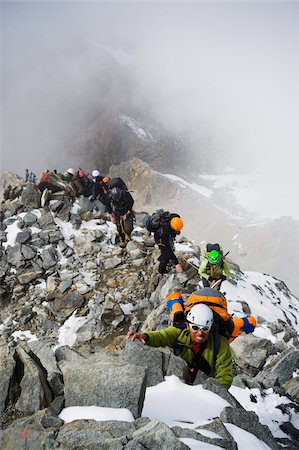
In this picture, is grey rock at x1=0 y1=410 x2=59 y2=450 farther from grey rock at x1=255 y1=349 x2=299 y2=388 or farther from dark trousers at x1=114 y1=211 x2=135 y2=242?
dark trousers at x1=114 y1=211 x2=135 y2=242

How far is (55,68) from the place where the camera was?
305 ft

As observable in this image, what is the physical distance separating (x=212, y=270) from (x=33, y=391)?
7.27 meters

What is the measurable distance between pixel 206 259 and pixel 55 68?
9874 centimetres

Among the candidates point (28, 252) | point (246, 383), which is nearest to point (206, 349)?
point (246, 383)

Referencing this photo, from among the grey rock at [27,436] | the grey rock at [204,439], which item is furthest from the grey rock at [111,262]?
the grey rock at [204,439]

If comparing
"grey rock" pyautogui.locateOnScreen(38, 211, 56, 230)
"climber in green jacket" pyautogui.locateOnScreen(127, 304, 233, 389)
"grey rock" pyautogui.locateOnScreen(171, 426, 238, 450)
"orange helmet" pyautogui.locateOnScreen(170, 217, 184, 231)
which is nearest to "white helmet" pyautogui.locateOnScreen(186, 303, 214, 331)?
"climber in green jacket" pyautogui.locateOnScreen(127, 304, 233, 389)

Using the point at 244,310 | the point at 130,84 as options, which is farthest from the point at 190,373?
the point at 130,84

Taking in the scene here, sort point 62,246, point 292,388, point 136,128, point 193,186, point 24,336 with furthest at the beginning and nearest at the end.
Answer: point 136,128 < point 193,186 < point 62,246 < point 24,336 < point 292,388

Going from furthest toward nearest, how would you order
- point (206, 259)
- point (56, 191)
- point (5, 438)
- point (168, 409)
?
point (56, 191), point (206, 259), point (168, 409), point (5, 438)

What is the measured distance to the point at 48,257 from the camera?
1512cm

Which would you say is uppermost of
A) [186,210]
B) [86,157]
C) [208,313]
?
[208,313]

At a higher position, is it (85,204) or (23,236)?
(85,204)

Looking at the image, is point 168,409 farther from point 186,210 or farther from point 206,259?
point 186,210

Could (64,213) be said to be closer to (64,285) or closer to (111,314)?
(64,285)
